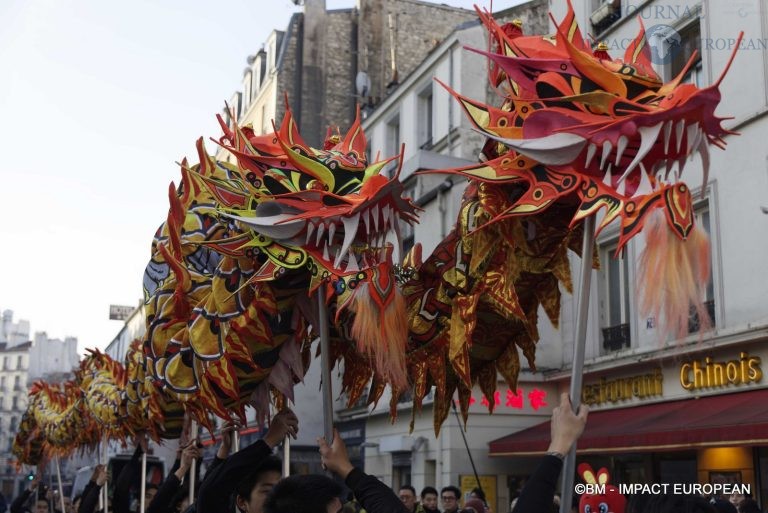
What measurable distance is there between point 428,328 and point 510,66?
1.30 meters

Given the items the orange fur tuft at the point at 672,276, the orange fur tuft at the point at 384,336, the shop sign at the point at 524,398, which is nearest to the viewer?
the orange fur tuft at the point at 672,276

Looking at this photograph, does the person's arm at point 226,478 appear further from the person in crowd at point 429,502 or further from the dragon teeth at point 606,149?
the person in crowd at point 429,502

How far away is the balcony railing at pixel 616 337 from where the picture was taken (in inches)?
528

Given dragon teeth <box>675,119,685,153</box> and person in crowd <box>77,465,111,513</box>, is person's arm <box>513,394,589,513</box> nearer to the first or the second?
dragon teeth <box>675,119,685,153</box>

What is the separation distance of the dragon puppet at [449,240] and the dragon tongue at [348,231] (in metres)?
0.01

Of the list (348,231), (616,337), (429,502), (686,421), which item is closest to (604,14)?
(616,337)

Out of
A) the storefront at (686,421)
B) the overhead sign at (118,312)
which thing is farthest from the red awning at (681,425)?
the overhead sign at (118,312)

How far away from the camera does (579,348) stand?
320 centimetres

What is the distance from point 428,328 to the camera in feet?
14.1

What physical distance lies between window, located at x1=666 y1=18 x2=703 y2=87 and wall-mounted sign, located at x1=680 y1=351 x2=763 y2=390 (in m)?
3.57

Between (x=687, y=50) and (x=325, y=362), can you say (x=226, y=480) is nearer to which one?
(x=325, y=362)

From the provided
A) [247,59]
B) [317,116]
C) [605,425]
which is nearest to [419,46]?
[317,116]

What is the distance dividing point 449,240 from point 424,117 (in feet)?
52.7

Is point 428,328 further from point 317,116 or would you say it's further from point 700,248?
point 317,116
